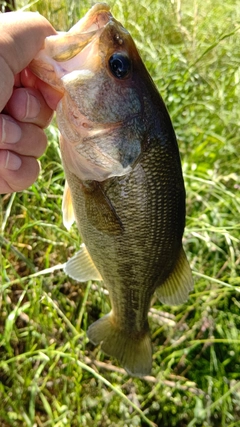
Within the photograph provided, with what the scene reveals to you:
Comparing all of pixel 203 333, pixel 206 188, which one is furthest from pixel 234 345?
pixel 206 188

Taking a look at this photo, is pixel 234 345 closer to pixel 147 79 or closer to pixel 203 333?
pixel 203 333

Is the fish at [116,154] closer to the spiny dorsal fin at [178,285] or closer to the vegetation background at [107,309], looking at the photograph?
the spiny dorsal fin at [178,285]

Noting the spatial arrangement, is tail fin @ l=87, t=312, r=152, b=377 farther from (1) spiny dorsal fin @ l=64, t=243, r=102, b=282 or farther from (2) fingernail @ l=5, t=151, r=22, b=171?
(2) fingernail @ l=5, t=151, r=22, b=171

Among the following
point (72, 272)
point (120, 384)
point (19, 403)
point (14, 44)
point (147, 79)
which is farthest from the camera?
point (120, 384)

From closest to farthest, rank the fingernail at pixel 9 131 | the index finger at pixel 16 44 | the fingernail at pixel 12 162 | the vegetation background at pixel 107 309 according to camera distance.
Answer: the index finger at pixel 16 44
the fingernail at pixel 9 131
the fingernail at pixel 12 162
the vegetation background at pixel 107 309

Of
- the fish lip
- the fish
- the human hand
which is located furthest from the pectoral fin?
the fish lip

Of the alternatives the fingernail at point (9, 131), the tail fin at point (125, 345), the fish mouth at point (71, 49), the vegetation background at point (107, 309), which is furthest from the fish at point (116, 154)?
the vegetation background at point (107, 309)
